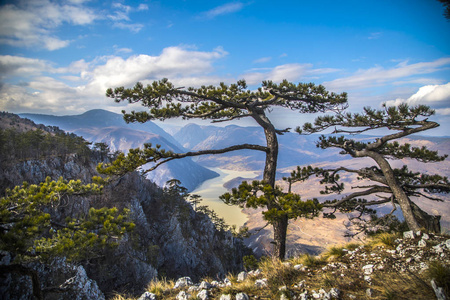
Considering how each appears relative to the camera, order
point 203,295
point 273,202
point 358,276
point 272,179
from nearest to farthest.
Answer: point 358,276 < point 203,295 < point 273,202 < point 272,179

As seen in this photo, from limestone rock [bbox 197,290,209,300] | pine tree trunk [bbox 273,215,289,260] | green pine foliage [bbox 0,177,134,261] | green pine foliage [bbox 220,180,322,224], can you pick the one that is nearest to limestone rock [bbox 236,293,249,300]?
limestone rock [bbox 197,290,209,300]

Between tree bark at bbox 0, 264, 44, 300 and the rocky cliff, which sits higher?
tree bark at bbox 0, 264, 44, 300

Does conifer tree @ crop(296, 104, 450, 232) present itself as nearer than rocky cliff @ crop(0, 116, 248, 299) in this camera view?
Yes

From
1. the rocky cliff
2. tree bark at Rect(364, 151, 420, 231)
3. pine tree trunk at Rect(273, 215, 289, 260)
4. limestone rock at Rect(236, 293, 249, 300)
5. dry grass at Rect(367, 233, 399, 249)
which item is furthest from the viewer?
the rocky cliff

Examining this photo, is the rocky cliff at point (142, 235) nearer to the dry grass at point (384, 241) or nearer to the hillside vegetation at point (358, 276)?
the hillside vegetation at point (358, 276)

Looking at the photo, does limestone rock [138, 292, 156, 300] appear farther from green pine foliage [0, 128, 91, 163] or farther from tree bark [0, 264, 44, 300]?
green pine foliage [0, 128, 91, 163]

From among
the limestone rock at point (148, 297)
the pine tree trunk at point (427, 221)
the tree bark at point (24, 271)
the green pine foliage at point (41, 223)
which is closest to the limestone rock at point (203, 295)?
the limestone rock at point (148, 297)

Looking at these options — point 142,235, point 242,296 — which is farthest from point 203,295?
point 142,235

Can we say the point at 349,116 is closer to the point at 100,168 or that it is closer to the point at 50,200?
the point at 100,168

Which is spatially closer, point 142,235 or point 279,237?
point 279,237

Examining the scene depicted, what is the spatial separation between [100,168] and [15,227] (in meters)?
2.41

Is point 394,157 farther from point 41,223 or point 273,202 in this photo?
point 41,223

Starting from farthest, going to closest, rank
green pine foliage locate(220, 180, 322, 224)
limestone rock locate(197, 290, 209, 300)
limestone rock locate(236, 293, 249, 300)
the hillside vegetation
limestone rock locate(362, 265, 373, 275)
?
green pine foliage locate(220, 180, 322, 224) < limestone rock locate(197, 290, 209, 300) < limestone rock locate(362, 265, 373, 275) < limestone rock locate(236, 293, 249, 300) < the hillside vegetation

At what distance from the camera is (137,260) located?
99.3 feet
